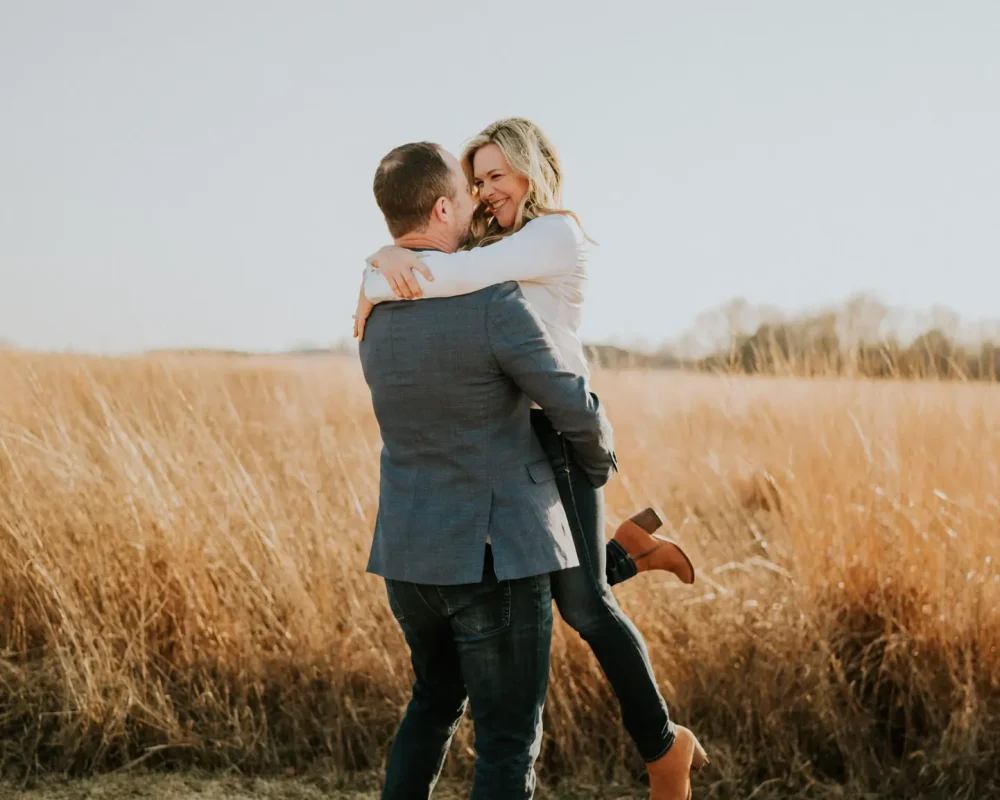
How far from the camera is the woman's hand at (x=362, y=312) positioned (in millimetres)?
2105

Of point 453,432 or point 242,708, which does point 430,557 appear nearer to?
point 453,432

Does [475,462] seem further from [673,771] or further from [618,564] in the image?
[673,771]

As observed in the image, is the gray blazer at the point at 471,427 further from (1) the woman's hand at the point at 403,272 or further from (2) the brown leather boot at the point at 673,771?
(2) the brown leather boot at the point at 673,771

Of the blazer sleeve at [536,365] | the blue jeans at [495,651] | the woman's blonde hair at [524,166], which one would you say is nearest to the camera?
the blazer sleeve at [536,365]

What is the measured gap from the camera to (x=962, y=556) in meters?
3.36

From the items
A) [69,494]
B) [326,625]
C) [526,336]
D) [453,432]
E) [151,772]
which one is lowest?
[151,772]

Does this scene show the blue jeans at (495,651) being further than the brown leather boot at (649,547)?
No

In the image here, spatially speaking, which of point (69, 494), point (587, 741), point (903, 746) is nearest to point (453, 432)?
point (587, 741)

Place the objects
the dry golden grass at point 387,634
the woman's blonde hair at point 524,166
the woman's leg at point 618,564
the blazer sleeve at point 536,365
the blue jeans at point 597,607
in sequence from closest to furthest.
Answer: the blazer sleeve at point 536,365, the blue jeans at point 597,607, the woman's blonde hair at point 524,166, the woman's leg at point 618,564, the dry golden grass at point 387,634

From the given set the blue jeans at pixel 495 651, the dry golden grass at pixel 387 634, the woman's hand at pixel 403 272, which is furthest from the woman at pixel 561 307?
the dry golden grass at pixel 387 634

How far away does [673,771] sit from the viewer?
7.91ft

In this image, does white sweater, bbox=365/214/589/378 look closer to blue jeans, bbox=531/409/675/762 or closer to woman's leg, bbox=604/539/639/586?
blue jeans, bbox=531/409/675/762

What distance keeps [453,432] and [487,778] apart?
755mm

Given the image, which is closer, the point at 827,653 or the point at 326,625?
the point at 827,653
